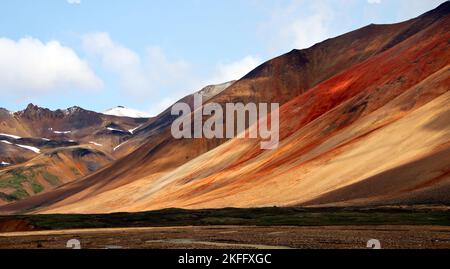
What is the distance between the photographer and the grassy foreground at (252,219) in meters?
62.2

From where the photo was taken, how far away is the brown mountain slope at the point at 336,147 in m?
99.1

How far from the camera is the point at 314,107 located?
161750 millimetres

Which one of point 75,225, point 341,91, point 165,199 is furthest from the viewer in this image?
point 341,91

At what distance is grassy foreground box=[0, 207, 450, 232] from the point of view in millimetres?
62175

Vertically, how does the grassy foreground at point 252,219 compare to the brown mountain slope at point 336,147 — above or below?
below

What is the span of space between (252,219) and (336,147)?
4737 cm

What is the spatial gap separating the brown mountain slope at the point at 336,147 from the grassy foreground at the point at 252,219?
11769 millimetres

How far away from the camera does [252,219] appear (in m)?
73.4

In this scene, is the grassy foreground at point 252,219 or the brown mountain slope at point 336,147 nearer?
the grassy foreground at point 252,219

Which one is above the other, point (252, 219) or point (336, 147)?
point (336, 147)

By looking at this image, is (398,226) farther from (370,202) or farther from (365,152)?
(365,152)
